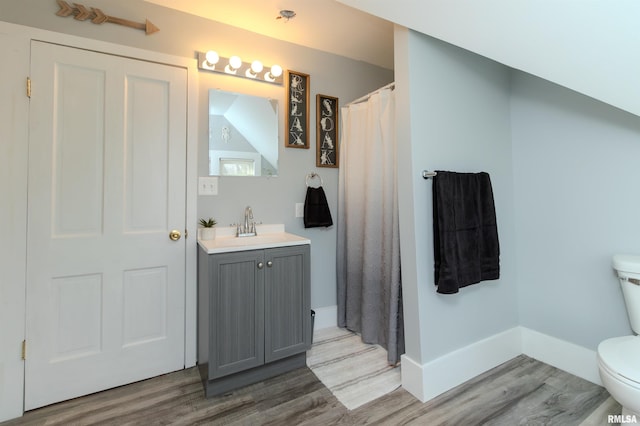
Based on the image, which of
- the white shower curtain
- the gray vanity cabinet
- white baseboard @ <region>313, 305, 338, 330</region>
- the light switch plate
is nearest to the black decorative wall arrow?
the light switch plate

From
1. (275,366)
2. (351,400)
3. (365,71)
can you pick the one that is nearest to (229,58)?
(365,71)

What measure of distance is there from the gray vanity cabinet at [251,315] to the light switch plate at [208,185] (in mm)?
459

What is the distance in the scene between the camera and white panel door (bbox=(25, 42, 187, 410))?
5.23 feet

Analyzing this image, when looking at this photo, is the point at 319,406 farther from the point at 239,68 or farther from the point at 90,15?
the point at 90,15

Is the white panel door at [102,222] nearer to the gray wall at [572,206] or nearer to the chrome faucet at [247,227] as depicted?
the chrome faucet at [247,227]

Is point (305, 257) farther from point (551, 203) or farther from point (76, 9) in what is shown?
point (76, 9)

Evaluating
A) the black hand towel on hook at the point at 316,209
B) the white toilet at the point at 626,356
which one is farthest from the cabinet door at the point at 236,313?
the white toilet at the point at 626,356

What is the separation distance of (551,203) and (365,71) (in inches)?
73.7

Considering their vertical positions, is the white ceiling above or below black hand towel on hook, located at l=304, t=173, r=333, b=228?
above

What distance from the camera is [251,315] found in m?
1.74

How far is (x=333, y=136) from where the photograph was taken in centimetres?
255

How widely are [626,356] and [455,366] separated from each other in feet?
2.55

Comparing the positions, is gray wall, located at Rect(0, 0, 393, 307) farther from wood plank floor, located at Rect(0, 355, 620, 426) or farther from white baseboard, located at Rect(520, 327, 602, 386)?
white baseboard, located at Rect(520, 327, 602, 386)

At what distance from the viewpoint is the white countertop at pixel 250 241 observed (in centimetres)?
170
